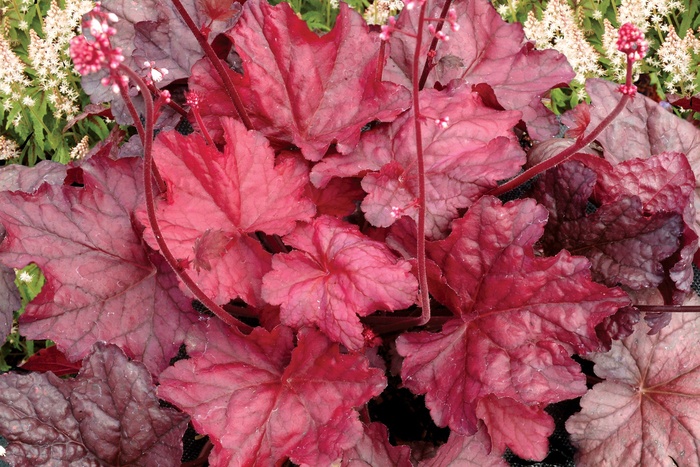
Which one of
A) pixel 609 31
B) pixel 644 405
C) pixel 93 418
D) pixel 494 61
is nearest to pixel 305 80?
pixel 494 61

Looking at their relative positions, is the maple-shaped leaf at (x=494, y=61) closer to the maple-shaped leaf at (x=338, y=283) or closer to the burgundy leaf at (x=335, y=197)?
the burgundy leaf at (x=335, y=197)

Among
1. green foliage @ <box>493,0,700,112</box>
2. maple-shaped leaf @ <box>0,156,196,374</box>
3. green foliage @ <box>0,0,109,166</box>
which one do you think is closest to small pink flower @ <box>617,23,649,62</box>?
maple-shaped leaf @ <box>0,156,196,374</box>

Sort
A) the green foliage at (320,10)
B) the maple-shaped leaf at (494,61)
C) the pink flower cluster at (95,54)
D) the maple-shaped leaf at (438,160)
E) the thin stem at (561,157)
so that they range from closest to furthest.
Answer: the pink flower cluster at (95,54), the thin stem at (561,157), the maple-shaped leaf at (438,160), the maple-shaped leaf at (494,61), the green foliage at (320,10)

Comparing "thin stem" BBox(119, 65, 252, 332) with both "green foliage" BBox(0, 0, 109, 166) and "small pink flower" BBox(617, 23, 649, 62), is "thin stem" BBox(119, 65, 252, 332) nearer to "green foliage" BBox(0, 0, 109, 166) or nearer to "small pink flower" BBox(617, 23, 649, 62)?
"small pink flower" BBox(617, 23, 649, 62)

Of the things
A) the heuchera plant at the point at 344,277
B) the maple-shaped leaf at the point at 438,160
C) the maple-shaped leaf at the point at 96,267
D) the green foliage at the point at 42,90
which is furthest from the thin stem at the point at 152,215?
the green foliage at the point at 42,90

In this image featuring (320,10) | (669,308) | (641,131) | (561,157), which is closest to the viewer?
(561,157)

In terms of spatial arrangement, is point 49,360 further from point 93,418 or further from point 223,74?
point 223,74
